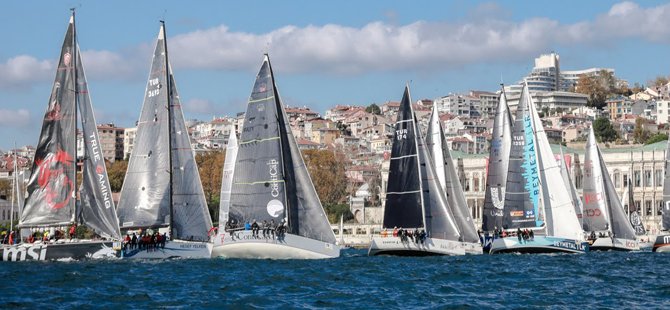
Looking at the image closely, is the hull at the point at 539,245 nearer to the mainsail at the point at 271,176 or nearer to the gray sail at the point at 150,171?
the mainsail at the point at 271,176

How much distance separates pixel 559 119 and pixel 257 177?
438ft

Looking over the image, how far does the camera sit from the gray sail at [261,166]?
40812 millimetres

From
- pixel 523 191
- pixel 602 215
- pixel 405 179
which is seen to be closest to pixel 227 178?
pixel 405 179

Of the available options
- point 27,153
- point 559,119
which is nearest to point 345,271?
point 559,119

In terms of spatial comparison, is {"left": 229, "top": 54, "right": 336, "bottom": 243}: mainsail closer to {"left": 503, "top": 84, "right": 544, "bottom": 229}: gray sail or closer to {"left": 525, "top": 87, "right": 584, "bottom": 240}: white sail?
{"left": 503, "top": 84, "right": 544, "bottom": 229}: gray sail

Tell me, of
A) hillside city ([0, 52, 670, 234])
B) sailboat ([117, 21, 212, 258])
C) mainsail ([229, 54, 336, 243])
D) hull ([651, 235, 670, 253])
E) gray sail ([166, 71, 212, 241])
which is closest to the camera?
sailboat ([117, 21, 212, 258])

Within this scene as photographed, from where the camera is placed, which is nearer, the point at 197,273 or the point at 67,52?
the point at 197,273

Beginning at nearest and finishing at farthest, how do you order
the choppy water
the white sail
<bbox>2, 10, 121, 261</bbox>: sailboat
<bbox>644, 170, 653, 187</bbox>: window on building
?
the choppy water
<bbox>2, 10, 121, 261</bbox>: sailboat
the white sail
<bbox>644, 170, 653, 187</bbox>: window on building

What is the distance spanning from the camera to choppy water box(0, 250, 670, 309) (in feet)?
87.5

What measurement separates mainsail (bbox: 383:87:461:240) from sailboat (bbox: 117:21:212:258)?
8.22 m

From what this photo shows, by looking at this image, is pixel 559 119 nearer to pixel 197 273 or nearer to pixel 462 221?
pixel 462 221

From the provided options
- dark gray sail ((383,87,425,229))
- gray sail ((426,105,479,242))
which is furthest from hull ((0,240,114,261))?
gray sail ((426,105,479,242))

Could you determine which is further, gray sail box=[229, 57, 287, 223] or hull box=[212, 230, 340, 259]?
gray sail box=[229, 57, 287, 223]

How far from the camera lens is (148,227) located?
41.1 m
